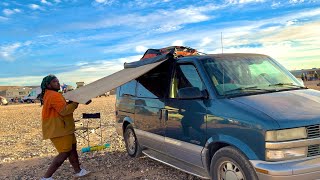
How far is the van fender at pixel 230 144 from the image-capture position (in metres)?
4.36

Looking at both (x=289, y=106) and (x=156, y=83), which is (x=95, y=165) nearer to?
(x=156, y=83)

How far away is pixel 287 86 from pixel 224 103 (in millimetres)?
1233

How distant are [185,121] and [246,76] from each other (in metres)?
1.17

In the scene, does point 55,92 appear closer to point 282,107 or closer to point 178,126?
point 178,126

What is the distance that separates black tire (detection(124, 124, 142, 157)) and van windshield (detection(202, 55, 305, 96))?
294 centimetres

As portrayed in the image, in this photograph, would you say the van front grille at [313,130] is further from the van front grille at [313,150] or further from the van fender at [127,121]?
the van fender at [127,121]

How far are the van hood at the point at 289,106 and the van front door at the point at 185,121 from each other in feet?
2.32

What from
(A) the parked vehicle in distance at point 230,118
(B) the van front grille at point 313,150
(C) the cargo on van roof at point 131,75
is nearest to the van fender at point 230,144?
(A) the parked vehicle in distance at point 230,118

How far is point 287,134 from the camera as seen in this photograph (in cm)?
418

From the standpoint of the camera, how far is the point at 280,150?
416 centimetres

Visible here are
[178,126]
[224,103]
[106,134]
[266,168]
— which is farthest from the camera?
[106,134]

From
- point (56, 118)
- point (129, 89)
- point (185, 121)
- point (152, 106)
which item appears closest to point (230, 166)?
point (185, 121)

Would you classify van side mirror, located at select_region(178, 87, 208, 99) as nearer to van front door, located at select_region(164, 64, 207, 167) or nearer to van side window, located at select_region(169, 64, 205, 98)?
van front door, located at select_region(164, 64, 207, 167)

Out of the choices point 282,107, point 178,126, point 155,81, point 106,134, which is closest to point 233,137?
point 282,107
